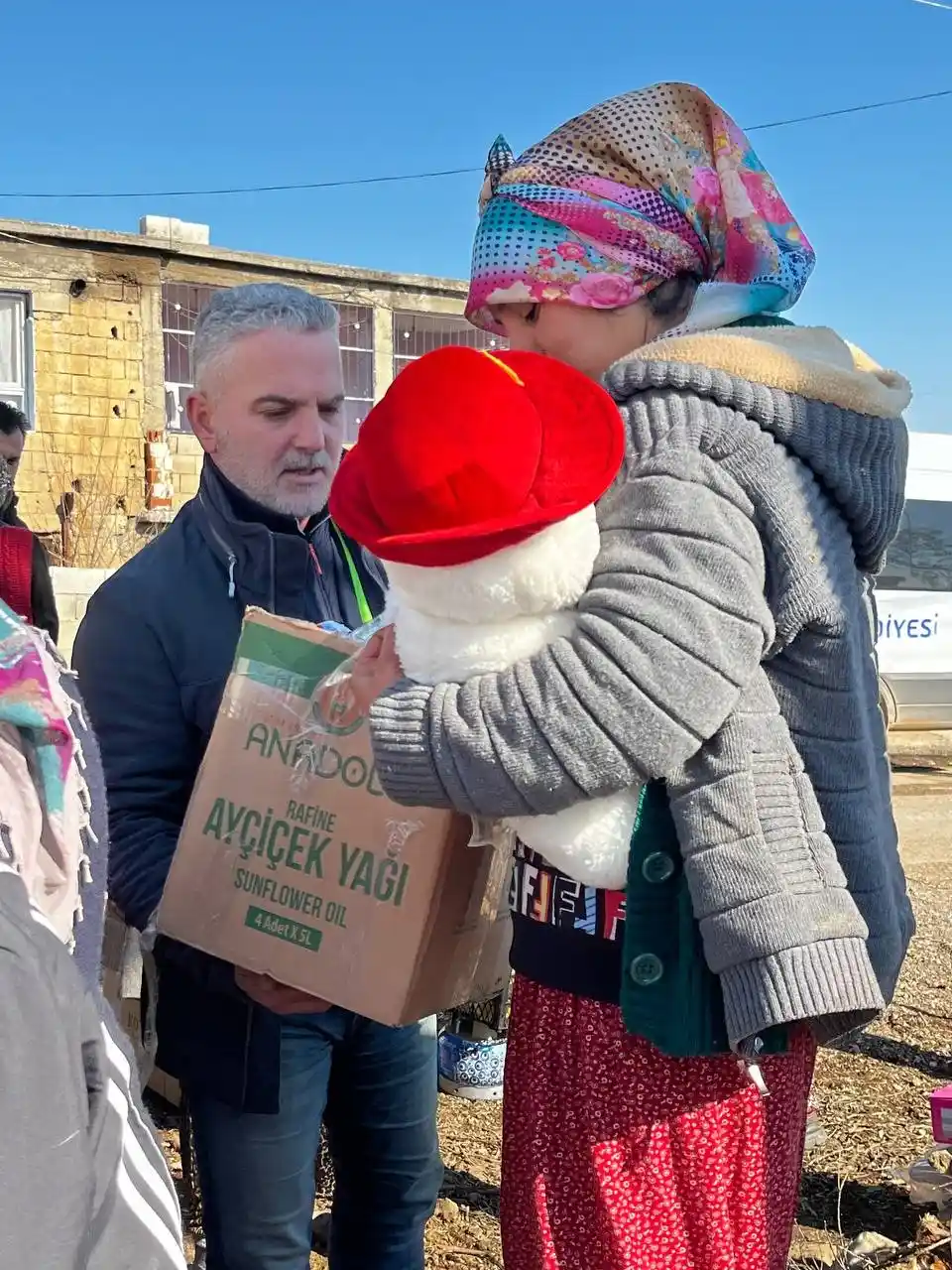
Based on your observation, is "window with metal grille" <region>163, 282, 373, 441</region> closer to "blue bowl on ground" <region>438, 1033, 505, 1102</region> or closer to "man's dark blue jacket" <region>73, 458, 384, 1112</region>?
"blue bowl on ground" <region>438, 1033, 505, 1102</region>

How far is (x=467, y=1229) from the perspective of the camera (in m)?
3.13

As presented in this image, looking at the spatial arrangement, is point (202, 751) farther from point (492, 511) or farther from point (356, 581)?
point (492, 511)

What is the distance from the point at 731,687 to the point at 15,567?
8.89 feet

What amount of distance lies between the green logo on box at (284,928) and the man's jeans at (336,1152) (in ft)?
0.84

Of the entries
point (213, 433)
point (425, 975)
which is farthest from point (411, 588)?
point (213, 433)

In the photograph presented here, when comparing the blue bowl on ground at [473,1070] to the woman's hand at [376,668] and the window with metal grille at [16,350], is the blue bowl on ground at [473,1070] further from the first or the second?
the window with metal grille at [16,350]

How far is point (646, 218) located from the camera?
150cm

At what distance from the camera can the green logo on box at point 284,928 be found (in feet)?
5.77

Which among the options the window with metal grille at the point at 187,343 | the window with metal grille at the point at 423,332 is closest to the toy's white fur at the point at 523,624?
the window with metal grille at the point at 187,343

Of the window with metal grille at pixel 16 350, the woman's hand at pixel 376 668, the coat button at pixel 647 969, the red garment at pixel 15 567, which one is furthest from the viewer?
the window with metal grille at pixel 16 350

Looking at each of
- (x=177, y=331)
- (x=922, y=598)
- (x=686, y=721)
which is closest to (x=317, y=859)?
(x=686, y=721)

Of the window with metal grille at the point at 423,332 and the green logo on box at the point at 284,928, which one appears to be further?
the window with metal grille at the point at 423,332

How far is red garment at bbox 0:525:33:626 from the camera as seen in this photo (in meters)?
3.38

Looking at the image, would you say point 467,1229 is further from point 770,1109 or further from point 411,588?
point 411,588
